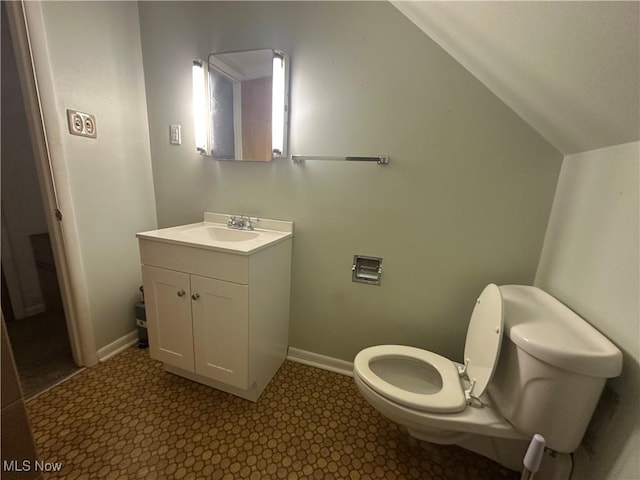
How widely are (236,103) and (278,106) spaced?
0.91 ft

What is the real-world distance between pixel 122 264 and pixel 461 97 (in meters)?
2.09

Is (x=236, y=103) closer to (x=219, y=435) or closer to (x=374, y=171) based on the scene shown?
(x=374, y=171)

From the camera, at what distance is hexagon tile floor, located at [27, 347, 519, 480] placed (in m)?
1.05

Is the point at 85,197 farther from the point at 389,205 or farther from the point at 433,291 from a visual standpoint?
the point at 433,291

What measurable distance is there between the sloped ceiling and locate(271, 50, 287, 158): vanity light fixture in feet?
1.92

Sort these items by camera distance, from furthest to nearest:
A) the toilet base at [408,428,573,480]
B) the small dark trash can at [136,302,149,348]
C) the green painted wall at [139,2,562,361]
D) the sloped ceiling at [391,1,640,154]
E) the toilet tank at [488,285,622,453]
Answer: the small dark trash can at [136,302,149,348], the green painted wall at [139,2,562,361], the toilet base at [408,428,573,480], the toilet tank at [488,285,622,453], the sloped ceiling at [391,1,640,154]

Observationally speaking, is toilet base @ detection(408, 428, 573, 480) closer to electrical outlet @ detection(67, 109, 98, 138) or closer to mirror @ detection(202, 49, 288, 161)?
mirror @ detection(202, 49, 288, 161)

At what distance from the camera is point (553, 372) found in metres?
0.75

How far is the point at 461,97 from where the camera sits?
3.74 feet

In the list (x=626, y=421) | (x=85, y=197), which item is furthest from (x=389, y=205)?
(x=85, y=197)

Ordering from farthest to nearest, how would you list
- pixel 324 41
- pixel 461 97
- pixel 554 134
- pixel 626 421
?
pixel 324 41 → pixel 461 97 → pixel 554 134 → pixel 626 421

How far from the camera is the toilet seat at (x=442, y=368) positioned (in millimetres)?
923

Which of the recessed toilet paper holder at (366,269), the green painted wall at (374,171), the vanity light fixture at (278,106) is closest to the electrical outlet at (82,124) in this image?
the green painted wall at (374,171)

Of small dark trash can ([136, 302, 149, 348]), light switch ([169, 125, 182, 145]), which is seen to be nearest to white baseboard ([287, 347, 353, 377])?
small dark trash can ([136, 302, 149, 348])
